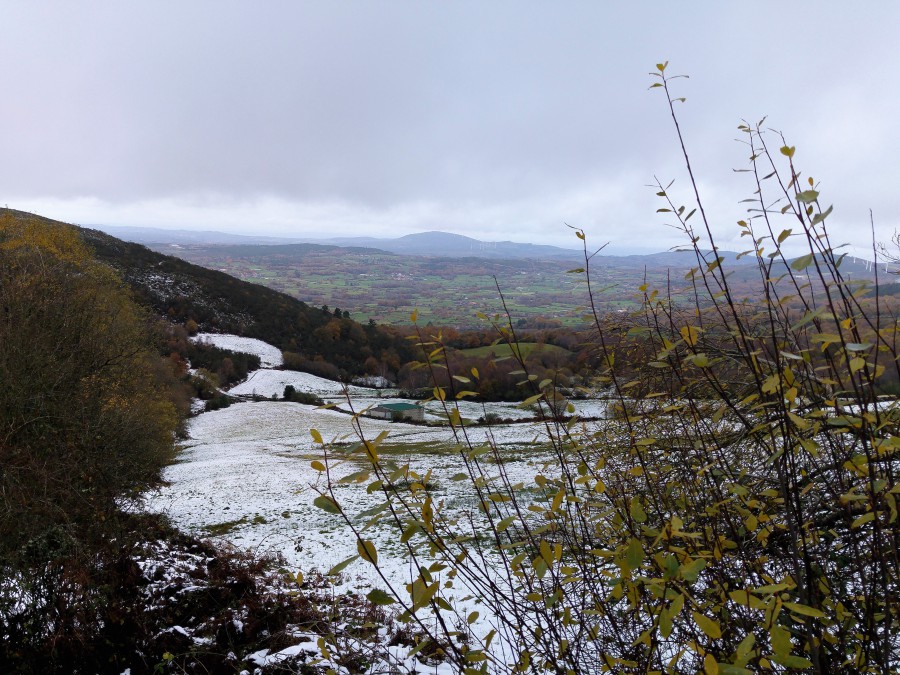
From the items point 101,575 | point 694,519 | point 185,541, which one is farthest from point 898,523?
point 185,541

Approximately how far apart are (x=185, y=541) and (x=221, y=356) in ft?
151

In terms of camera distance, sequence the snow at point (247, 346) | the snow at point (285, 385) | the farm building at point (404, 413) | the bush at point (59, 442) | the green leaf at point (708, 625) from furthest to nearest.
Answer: the snow at point (247, 346) → the snow at point (285, 385) → the farm building at point (404, 413) → the bush at point (59, 442) → the green leaf at point (708, 625)

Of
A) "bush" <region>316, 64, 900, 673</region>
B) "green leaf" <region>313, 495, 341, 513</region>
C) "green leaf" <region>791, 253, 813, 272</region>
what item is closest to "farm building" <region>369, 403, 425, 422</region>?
"bush" <region>316, 64, 900, 673</region>

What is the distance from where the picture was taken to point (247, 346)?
197 ft

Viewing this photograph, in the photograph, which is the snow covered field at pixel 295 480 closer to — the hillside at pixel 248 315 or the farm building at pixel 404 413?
the farm building at pixel 404 413

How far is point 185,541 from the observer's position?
9891mm

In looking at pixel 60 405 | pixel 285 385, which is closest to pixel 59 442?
pixel 60 405

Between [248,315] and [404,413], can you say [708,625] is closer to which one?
[404,413]

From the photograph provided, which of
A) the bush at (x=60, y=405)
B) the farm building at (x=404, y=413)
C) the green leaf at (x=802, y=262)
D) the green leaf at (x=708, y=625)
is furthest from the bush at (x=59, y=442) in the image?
the farm building at (x=404, y=413)

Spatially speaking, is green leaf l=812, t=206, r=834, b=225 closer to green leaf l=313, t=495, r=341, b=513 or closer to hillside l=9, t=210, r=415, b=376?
green leaf l=313, t=495, r=341, b=513

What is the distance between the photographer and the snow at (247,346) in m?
56.9

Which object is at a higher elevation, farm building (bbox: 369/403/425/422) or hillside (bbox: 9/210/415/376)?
hillside (bbox: 9/210/415/376)

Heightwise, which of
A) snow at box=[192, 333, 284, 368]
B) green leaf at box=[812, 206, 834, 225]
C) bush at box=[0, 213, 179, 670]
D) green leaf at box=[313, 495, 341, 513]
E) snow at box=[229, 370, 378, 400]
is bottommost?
snow at box=[229, 370, 378, 400]

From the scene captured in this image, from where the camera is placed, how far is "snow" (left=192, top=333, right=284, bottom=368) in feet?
187
